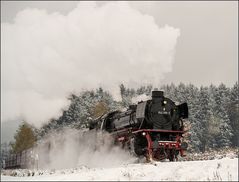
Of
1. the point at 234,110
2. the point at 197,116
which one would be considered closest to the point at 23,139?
the point at 197,116

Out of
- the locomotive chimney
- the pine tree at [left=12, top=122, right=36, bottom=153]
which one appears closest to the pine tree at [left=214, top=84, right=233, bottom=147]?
the pine tree at [left=12, top=122, right=36, bottom=153]

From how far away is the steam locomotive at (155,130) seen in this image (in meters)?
22.3

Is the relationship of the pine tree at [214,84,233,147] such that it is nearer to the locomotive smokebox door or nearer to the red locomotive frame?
the locomotive smokebox door

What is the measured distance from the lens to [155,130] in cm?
2241

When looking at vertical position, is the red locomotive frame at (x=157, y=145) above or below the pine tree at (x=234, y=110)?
below

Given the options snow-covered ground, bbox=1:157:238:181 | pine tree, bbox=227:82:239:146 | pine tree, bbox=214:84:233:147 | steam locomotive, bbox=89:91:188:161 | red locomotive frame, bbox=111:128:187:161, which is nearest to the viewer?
snow-covered ground, bbox=1:157:238:181

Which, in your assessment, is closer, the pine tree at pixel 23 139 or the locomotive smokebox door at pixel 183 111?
the locomotive smokebox door at pixel 183 111

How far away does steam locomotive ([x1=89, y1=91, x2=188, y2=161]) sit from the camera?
73.0 feet

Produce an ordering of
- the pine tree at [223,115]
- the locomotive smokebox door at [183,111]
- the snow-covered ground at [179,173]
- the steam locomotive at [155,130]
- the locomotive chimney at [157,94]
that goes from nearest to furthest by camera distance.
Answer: the snow-covered ground at [179,173], the steam locomotive at [155,130], the locomotive chimney at [157,94], the locomotive smokebox door at [183,111], the pine tree at [223,115]

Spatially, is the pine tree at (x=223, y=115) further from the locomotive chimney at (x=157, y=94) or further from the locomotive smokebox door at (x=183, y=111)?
the locomotive chimney at (x=157, y=94)

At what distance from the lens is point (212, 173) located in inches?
503

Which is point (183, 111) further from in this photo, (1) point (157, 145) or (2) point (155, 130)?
(1) point (157, 145)

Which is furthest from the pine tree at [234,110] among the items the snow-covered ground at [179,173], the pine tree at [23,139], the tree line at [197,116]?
the snow-covered ground at [179,173]

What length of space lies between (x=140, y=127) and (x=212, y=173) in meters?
9.91
